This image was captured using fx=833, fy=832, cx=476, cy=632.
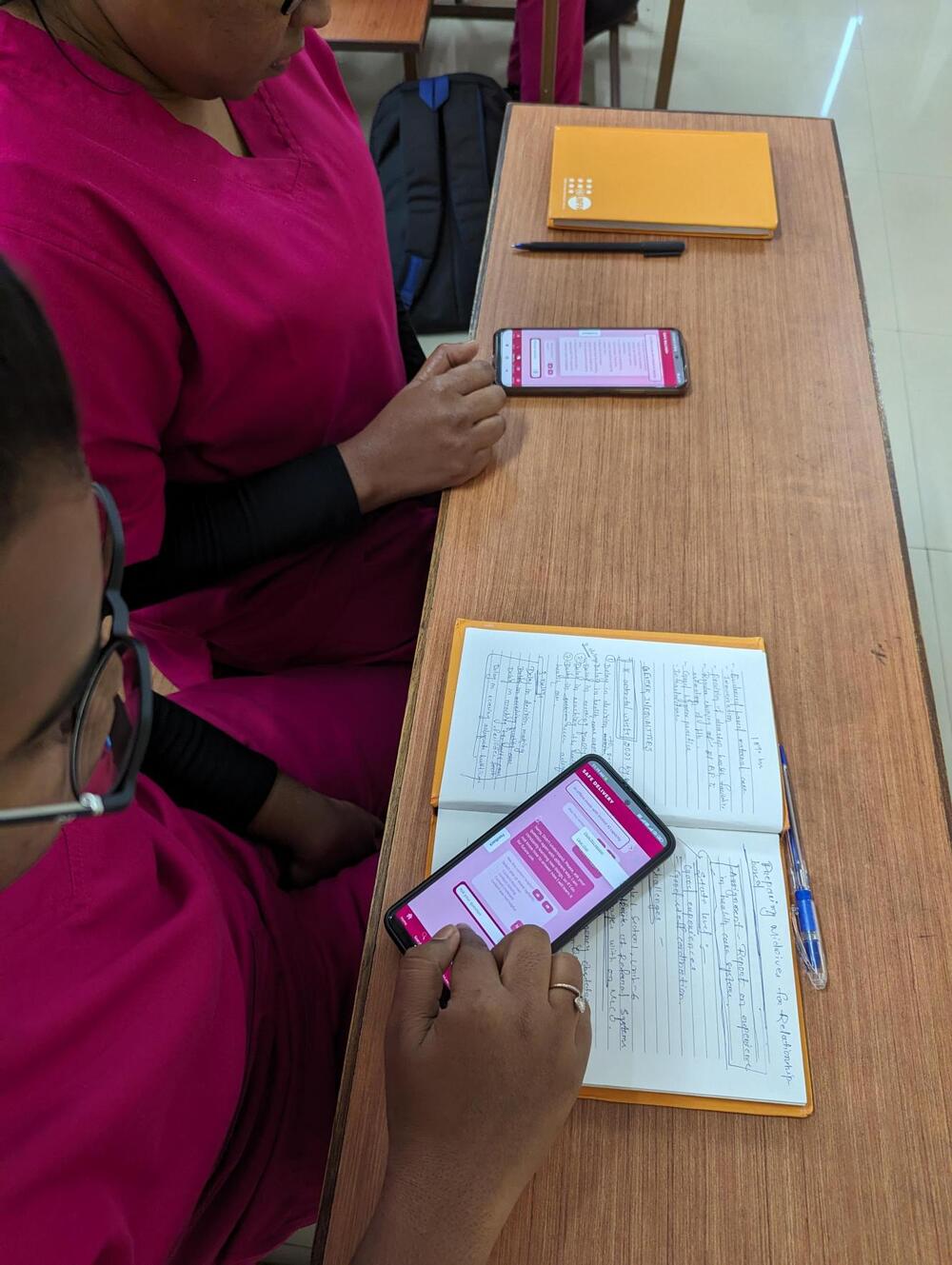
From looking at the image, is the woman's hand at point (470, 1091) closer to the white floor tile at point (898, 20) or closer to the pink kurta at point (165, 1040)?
the pink kurta at point (165, 1040)

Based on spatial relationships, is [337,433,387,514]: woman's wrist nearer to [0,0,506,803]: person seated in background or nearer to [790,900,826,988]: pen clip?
[0,0,506,803]: person seated in background

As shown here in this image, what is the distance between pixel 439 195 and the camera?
71.3 inches

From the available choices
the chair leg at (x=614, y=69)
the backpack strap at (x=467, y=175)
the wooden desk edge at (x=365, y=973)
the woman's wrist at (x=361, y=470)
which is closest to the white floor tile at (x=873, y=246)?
the chair leg at (x=614, y=69)

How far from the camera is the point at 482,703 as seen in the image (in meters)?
0.67

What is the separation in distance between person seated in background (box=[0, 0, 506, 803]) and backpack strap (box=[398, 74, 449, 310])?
0.78 m

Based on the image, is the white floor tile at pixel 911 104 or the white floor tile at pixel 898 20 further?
the white floor tile at pixel 898 20

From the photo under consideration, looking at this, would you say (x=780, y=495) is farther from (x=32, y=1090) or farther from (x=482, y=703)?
(x=32, y=1090)

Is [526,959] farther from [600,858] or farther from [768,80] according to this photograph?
[768,80]

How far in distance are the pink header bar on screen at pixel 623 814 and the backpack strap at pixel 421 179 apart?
1382 mm

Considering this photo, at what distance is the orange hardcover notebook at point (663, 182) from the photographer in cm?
95

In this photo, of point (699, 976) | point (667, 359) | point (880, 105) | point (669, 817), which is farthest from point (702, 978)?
point (880, 105)

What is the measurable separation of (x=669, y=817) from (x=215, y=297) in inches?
21.1

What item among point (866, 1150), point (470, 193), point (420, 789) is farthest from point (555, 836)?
point (470, 193)

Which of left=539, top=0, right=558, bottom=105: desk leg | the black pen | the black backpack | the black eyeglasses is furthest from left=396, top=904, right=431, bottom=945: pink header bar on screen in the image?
left=539, top=0, right=558, bottom=105: desk leg
